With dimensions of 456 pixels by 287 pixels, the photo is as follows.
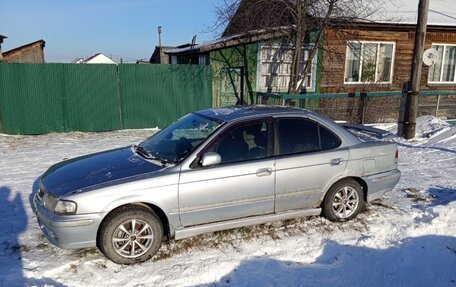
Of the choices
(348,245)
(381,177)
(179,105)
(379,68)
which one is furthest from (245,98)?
(348,245)

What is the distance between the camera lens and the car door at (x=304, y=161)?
14.4ft

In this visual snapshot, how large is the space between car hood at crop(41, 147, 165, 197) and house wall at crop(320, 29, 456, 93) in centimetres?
1086

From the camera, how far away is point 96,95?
1159 centimetres

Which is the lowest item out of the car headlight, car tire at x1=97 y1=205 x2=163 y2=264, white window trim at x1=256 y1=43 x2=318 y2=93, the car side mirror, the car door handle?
car tire at x1=97 y1=205 x2=163 y2=264

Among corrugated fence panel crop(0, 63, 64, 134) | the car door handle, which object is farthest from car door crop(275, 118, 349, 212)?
corrugated fence panel crop(0, 63, 64, 134)

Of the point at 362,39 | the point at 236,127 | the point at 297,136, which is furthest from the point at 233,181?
the point at 362,39

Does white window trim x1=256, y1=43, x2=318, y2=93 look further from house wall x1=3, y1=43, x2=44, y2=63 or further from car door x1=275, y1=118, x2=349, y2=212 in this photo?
house wall x1=3, y1=43, x2=44, y2=63

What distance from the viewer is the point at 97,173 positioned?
3969mm

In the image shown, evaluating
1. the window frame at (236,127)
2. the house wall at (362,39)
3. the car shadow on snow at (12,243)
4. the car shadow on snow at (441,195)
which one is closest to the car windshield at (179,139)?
the window frame at (236,127)

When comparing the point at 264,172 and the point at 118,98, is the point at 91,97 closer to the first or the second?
the point at 118,98

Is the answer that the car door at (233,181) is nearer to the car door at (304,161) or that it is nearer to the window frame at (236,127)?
the window frame at (236,127)

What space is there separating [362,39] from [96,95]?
9.57 m

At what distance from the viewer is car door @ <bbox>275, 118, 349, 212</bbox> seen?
173 inches

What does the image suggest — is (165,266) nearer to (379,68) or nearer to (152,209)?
(152,209)
